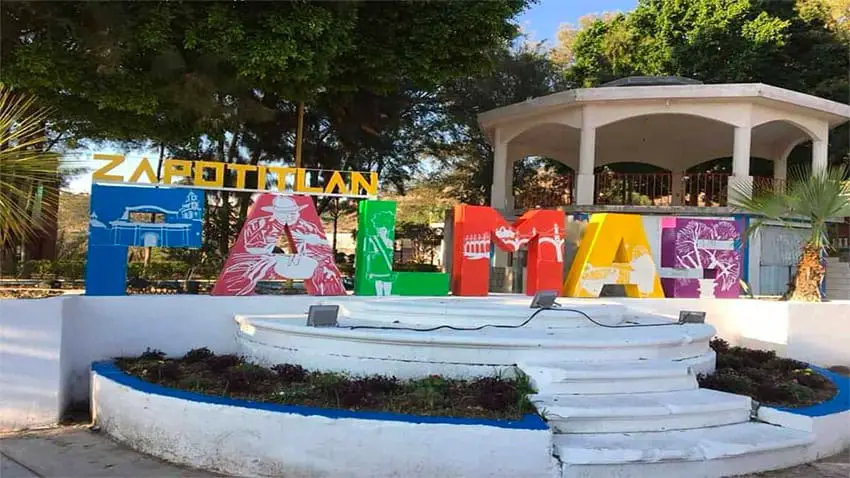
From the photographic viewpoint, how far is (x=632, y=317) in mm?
9516

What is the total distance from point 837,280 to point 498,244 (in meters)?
12.6

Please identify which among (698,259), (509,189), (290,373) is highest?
(509,189)

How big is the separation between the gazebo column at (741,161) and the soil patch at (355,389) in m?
12.5

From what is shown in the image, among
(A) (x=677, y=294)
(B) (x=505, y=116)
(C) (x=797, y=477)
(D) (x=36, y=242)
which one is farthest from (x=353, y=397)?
(B) (x=505, y=116)

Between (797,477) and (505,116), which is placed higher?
(505,116)

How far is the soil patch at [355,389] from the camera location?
18.9 feet

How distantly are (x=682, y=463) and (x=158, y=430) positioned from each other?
15.5 feet

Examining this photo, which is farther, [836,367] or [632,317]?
[836,367]

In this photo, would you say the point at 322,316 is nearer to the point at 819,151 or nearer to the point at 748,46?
the point at 819,151

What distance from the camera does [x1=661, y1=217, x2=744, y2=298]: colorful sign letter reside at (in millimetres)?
12266

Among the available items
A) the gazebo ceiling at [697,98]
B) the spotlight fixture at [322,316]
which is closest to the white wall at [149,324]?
the spotlight fixture at [322,316]

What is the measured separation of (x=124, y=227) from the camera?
28.8 ft

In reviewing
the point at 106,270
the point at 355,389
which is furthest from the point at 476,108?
the point at 355,389

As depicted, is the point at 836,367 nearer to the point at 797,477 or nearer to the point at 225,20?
the point at 797,477
